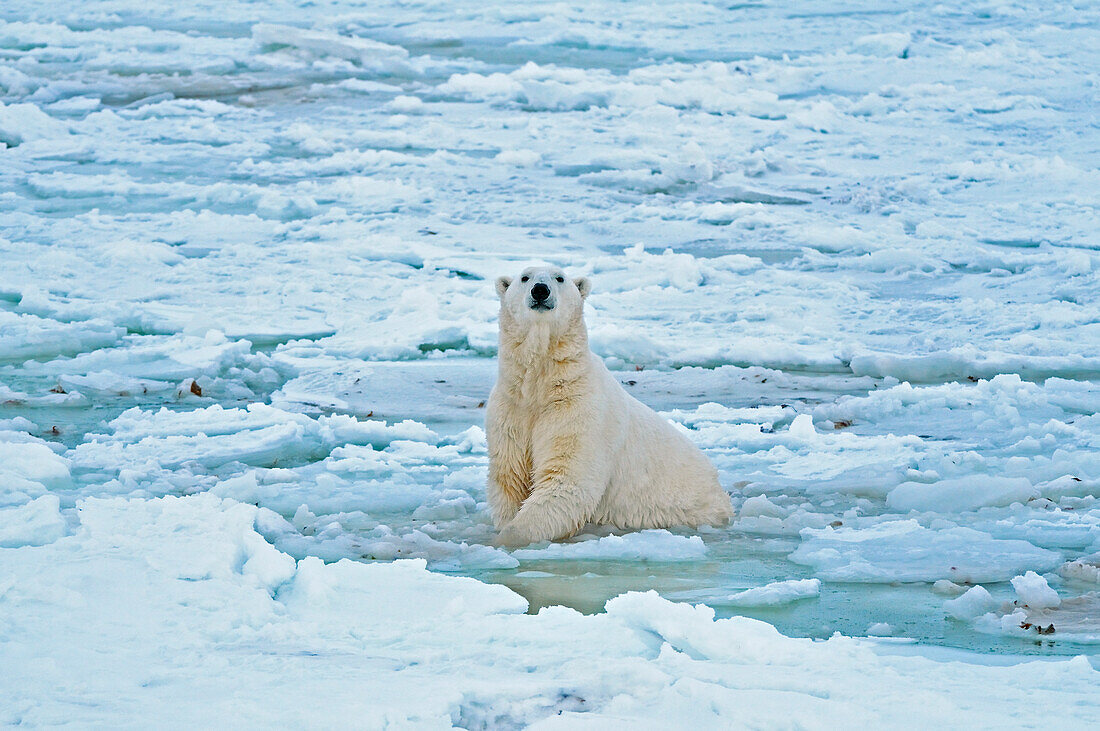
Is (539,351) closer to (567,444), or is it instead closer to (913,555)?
(567,444)

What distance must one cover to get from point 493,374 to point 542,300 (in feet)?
8.91

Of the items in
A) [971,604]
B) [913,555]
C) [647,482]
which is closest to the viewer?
[971,604]

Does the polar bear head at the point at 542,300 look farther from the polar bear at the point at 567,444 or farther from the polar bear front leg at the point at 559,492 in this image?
Result: the polar bear front leg at the point at 559,492

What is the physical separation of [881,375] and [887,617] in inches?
148

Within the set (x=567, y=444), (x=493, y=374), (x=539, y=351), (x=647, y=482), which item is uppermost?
(x=539, y=351)

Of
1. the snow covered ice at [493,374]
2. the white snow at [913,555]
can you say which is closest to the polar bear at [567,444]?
the snow covered ice at [493,374]

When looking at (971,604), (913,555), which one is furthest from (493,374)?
(971,604)

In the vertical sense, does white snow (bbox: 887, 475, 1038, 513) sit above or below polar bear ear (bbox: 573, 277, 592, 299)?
below

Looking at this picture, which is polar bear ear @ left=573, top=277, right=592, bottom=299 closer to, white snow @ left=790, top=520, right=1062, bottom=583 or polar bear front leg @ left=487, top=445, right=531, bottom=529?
polar bear front leg @ left=487, top=445, right=531, bottom=529

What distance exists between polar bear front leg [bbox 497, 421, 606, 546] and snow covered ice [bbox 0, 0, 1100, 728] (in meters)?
0.17

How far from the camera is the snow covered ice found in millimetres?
2910

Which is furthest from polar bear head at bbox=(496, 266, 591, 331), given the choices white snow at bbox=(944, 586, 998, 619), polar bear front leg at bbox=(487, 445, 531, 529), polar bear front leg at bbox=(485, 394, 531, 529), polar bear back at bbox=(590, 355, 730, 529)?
white snow at bbox=(944, 586, 998, 619)

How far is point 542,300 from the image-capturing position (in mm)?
4379

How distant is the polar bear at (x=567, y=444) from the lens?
4.40 m
